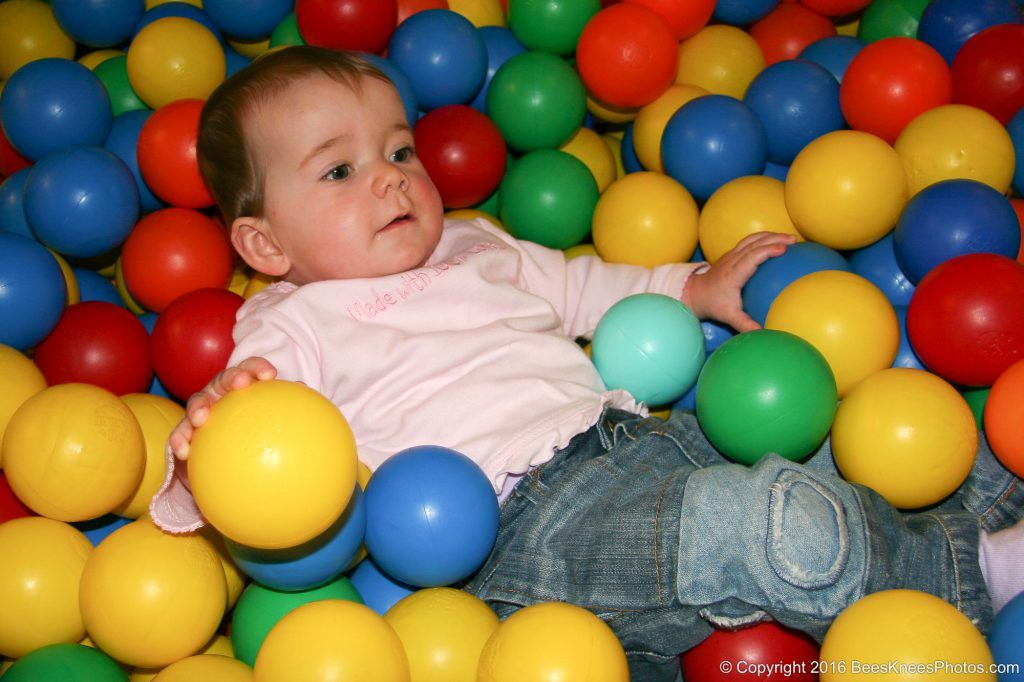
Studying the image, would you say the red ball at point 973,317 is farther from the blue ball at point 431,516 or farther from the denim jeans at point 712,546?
the blue ball at point 431,516

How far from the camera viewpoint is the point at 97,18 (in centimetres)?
272

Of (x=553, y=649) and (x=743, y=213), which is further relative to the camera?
(x=743, y=213)

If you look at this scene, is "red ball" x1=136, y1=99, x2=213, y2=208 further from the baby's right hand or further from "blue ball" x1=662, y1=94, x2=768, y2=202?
"blue ball" x1=662, y1=94, x2=768, y2=202

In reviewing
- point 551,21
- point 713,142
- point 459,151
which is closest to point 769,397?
point 713,142

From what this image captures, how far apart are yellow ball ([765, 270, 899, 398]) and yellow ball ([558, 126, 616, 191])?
0.92 m

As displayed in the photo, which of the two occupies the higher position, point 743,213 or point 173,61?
point 173,61

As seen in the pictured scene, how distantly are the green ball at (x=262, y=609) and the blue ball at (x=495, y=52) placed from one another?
1576mm

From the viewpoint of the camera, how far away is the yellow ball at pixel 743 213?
91.2 inches

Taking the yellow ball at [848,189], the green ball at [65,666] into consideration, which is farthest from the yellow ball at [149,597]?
the yellow ball at [848,189]

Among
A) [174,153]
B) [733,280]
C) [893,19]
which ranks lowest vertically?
[733,280]

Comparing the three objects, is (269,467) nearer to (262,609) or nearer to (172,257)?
(262,609)

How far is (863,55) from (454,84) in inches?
43.4

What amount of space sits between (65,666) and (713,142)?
187cm

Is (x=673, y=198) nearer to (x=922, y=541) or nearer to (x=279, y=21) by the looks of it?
(x=922, y=541)
